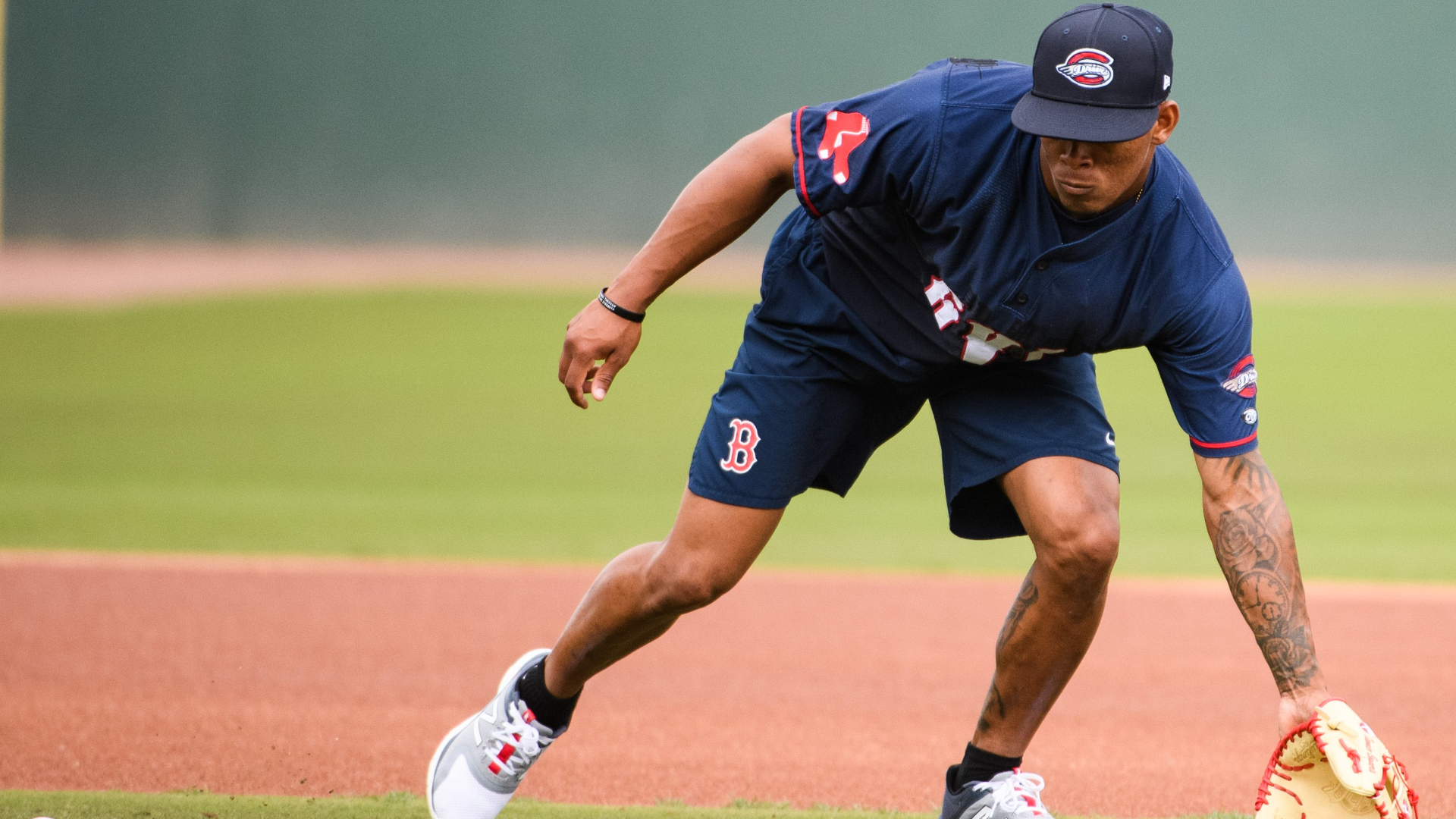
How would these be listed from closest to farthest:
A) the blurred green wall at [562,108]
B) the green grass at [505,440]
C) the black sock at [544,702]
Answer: the black sock at [544,702]
the green grass at [505,440]
the blurred green wall at [562,108]

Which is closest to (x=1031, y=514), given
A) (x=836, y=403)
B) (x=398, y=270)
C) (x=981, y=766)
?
(x=836, y=403)

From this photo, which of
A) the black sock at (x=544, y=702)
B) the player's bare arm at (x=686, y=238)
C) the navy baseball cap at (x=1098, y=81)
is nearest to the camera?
the navy baseball cap at (x=1098, y=81)

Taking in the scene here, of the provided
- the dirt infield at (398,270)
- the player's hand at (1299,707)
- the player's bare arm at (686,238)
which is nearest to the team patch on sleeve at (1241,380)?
the player's hand at (1299,707)

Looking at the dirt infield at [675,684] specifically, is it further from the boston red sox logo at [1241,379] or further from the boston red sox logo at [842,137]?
the boston red sox logo at [842,137]

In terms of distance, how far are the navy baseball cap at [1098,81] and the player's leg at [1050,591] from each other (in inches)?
35.1

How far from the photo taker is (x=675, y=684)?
5832 mm

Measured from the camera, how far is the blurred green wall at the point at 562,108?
22172 mm

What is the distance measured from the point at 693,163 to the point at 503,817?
19949mm

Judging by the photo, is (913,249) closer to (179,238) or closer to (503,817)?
(503,817)

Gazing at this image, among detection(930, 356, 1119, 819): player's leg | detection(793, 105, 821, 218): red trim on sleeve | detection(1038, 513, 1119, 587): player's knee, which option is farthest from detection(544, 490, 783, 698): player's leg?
detection(793, 105, 821, 218): red trim on sleeve

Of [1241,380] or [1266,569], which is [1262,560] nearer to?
[1266,569]

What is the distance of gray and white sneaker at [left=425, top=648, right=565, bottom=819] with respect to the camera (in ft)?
12.2

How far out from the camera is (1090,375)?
3.73 meters

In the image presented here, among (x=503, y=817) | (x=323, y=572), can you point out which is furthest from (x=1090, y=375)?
(x=323, y=572)
